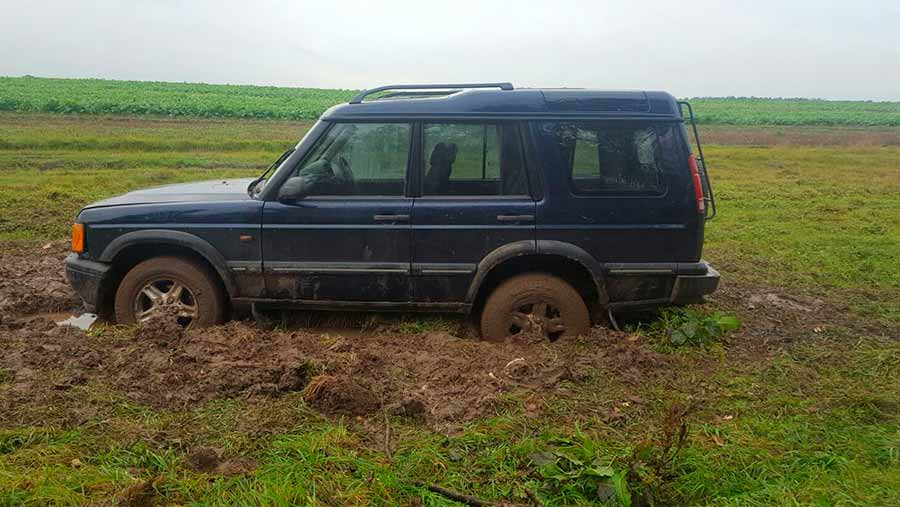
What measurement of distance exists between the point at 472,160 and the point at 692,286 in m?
1.90

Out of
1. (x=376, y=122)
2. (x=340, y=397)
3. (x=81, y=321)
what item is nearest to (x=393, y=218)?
(x=376, y=122)

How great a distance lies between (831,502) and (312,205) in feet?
12.1

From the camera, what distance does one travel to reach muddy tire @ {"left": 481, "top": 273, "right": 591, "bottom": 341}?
495 centimetres

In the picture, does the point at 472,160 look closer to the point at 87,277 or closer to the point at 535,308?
the point at 535,308

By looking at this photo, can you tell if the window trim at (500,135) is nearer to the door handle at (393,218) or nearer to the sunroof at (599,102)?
the door handle at (393,218)

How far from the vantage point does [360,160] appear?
495 cm

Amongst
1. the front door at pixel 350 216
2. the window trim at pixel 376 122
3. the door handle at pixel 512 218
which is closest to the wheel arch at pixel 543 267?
the door handle at pixel 512 218

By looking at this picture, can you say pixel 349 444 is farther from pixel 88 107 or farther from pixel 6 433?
pixel 88 107

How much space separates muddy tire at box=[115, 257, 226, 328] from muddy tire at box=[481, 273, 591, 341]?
2.14 metres

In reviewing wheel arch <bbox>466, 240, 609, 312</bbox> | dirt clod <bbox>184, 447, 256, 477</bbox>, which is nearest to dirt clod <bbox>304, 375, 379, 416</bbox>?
dirt clod <bbox>184, 447, 256, 477</bbox>

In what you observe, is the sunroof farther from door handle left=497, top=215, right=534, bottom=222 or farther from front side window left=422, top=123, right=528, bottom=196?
door handle left=497, top=215, right=534, bottom=222

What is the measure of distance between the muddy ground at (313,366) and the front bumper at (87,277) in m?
0.25

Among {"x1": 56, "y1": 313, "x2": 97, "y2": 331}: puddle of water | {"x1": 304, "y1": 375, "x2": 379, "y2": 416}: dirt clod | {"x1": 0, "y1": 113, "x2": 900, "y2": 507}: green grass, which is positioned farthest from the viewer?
{"x1": 56, "y1": 313, "x2": 97, "y2": 331}: puddle of water

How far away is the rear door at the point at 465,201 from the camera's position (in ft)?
15.9
